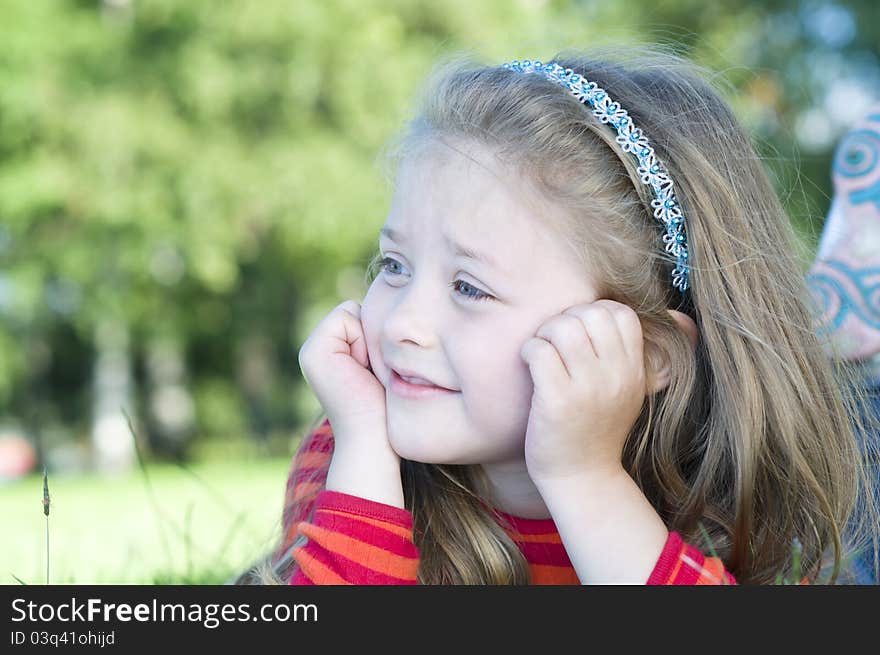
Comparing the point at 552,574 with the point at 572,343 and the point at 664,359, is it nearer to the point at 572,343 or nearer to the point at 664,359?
the point at 664,359

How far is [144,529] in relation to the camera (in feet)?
21.7

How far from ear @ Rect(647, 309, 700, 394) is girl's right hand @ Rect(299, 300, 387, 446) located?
→ 576 millimetres

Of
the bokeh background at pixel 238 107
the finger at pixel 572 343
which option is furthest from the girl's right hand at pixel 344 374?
the bokeh background at pixel 238 107

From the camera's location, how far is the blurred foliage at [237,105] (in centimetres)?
1515

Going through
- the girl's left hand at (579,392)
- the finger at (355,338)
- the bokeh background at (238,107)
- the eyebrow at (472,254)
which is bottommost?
the girl's left hand at (579,392)

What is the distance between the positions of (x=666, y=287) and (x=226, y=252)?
1506 centimetres

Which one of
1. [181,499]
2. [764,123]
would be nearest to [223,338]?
[764,123]

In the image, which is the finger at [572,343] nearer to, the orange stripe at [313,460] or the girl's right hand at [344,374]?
the girl's right hand at [344,374]

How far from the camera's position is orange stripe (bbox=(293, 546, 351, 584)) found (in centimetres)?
206

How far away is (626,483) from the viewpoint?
196 cm

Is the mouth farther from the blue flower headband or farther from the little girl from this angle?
the blue flower headband

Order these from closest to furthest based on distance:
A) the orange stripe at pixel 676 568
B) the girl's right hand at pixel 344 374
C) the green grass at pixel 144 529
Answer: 1. the orange stripe at pixel 676 568
2. the girl's right hand at pixel 344 374
3. the green grass at pixel 144 529

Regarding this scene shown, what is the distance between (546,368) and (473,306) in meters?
0.20

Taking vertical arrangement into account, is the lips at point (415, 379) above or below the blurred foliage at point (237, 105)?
below
